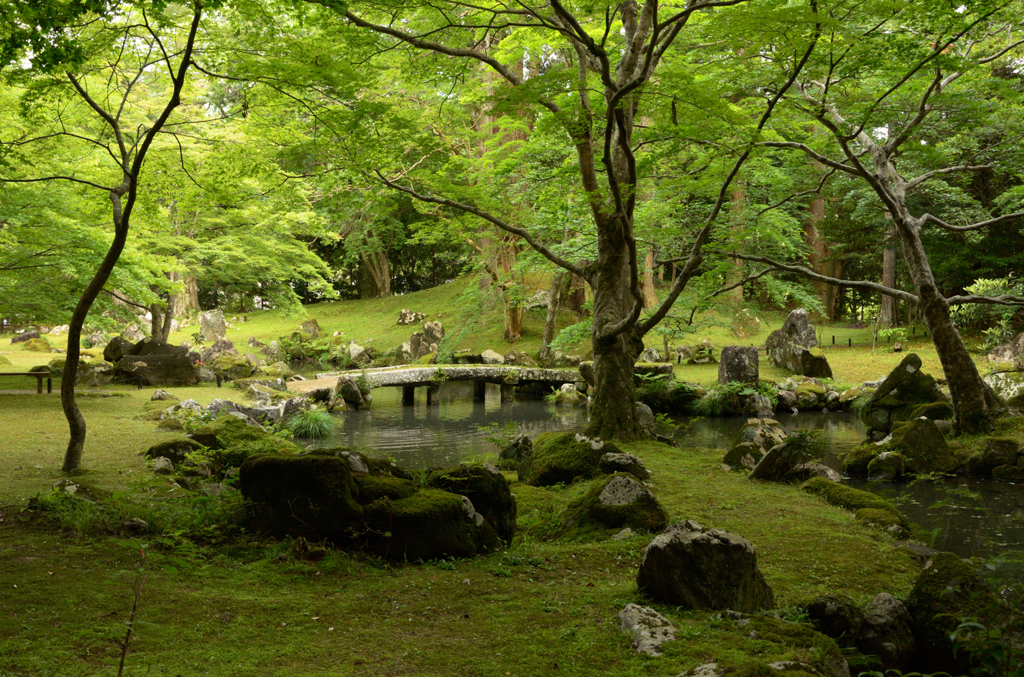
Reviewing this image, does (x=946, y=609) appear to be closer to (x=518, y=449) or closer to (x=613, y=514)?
(x=613, y=514)

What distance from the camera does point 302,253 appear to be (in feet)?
Result: 79.1

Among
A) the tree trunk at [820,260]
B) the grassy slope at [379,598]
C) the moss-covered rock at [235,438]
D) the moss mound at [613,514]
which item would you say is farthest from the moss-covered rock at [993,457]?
the tree trunk at [820,260]

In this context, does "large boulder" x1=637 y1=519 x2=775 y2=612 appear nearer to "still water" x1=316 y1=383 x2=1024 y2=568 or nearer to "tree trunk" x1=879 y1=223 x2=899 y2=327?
"still water" x1=316 y1=383 x2=1024 y2=568

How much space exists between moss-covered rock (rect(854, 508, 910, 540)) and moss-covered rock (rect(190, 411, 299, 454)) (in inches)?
254

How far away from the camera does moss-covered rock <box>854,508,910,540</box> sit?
284 inches

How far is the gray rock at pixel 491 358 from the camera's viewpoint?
2480cm

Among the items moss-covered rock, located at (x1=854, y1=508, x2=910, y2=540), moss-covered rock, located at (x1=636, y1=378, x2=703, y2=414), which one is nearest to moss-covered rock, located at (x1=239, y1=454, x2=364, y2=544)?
moss-covered rock, located at (x1=854, y1=508, x2=910, y2=540)

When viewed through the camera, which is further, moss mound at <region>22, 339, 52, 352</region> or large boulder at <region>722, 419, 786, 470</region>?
moss mound at <region>22, 339, 52, 352</region>

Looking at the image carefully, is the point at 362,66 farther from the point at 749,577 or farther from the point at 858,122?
the point at 749,577

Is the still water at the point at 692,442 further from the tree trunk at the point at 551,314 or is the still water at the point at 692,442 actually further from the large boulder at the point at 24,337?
the large boulder at the point at 24,337

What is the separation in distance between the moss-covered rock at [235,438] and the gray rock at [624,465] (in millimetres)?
3785

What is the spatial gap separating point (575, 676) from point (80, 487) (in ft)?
16.6

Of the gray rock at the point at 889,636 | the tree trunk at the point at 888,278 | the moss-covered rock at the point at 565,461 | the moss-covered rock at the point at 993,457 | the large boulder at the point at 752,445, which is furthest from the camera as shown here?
the tree trunk at the point at 888,278

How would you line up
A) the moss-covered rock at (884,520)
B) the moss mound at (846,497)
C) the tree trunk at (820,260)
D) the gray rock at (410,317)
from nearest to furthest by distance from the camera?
the moss-covered rock at (884,520), the moss mound at (846,497), the tree trunk at (820,260), the gray rock at (410,317)
